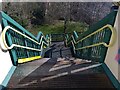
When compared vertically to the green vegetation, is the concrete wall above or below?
above

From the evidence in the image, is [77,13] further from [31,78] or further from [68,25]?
[31,78]

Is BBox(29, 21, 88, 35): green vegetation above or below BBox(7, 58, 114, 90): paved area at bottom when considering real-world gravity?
below

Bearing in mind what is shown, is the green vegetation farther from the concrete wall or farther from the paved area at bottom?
the concrete wall

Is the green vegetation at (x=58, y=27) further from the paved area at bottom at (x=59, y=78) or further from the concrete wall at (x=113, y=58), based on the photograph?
the concrete wall at (x=113, y=58)

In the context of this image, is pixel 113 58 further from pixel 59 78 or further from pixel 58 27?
pixel 58 27

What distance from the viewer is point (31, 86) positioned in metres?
3.14

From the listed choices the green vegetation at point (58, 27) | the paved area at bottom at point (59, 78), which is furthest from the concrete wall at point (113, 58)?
the green vegetation at point (58, 27)

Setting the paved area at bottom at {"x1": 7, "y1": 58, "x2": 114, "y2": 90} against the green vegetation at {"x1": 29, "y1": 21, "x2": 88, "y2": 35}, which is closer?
the paved area at bottom at {"x1": 7, "y1": 58, "x2": 114, "y2": 90}

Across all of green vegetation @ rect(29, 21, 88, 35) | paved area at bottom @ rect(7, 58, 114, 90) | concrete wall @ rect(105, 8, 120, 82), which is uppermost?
concrete wall @ rect(105, 8, 120, 82)

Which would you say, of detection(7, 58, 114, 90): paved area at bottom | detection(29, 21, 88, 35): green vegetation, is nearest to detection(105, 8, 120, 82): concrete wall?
detection(7, 58, 114, 90): paved area at bottom

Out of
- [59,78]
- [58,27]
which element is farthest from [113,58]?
[58,27]

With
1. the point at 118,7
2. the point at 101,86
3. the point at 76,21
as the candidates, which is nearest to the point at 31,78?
the point at 101,86

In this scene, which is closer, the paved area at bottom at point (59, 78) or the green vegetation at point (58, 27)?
the paved area at bottom at point (59, 78)

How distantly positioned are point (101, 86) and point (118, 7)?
1.07 metres
